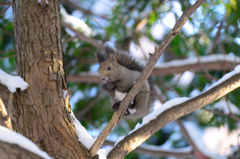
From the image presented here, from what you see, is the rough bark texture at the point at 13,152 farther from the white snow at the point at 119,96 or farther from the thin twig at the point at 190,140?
the thin twig at the point at 190,140

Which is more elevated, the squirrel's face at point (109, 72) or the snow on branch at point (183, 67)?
the snow on branch at point (183, 67)

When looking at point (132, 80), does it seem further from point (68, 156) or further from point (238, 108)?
point (238, 108)

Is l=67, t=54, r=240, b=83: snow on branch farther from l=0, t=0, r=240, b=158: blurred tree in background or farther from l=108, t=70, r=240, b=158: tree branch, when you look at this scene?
l=108, t=70, r=240, b=158: tree branch

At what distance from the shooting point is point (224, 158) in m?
3.86

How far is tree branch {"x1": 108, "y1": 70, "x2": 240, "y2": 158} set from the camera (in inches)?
70.1

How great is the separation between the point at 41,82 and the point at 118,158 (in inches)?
24.7

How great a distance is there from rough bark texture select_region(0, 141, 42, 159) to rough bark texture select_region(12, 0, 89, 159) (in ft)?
2.01

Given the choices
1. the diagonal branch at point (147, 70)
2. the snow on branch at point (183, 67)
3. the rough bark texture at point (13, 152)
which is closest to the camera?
the rough bark texture at point (13, 152)

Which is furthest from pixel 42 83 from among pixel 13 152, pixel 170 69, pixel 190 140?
pixel 190 140

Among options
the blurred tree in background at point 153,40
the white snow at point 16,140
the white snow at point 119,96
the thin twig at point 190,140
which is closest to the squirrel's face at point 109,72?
the white snow at point 119,96

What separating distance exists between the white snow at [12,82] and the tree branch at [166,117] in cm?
64

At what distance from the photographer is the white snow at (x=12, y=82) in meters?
1.76

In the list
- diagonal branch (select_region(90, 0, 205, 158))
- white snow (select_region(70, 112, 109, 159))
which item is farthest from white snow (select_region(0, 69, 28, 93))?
diagonal branch (select_region(90, 0, 205, 158))

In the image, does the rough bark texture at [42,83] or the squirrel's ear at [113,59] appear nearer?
the rough bark texture at [42,83]
